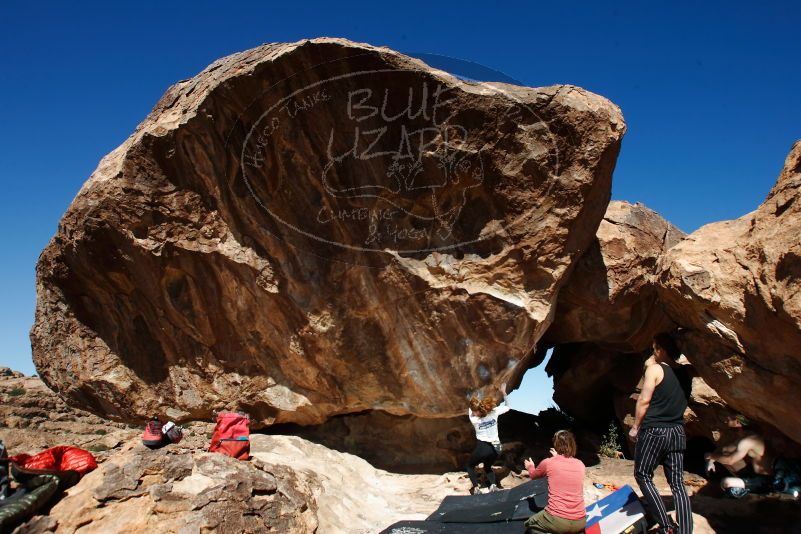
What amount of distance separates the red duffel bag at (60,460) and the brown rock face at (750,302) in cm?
607

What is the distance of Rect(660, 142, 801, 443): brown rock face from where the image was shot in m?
4.47

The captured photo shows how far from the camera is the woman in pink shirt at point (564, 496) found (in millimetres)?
3889

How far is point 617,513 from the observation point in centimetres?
478

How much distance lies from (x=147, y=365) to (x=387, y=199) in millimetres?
4236

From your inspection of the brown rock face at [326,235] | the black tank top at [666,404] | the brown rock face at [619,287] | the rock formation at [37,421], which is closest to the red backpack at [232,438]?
the brown rock face at [326,235]

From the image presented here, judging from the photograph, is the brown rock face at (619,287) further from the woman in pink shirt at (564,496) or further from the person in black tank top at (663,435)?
the woman in pink shirt at (564,496)

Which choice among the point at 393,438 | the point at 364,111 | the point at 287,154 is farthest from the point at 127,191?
the point at 393,438

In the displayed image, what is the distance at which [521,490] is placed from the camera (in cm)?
566

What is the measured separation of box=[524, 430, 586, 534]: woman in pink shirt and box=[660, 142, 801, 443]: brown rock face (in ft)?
6.79

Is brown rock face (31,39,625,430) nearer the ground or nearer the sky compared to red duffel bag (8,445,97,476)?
nearer the sky

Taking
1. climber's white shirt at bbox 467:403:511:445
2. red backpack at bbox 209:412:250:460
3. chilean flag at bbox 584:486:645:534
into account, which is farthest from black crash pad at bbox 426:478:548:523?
red backpack at bbox 209:412:250:460

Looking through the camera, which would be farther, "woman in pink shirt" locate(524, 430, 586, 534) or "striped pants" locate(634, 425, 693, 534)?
"striped pants" locate(634, 425, 693, 534)

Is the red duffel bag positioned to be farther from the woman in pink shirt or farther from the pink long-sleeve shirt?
the pink long-sleeve shirt

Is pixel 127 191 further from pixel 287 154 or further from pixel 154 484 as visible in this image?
pixel 154 484
